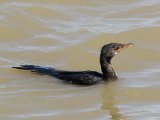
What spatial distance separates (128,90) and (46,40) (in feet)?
10.3

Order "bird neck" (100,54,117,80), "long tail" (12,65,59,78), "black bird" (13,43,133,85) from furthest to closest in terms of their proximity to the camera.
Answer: "long tail" (12,65,59,78) < "bird neck" (100,54,117,80) < "black bird" (13,43,133,85)

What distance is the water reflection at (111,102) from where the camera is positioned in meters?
10.1

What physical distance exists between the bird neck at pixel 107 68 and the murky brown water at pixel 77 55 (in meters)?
0.15

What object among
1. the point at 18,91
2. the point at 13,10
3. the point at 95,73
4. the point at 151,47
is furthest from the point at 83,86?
the point at 13,10

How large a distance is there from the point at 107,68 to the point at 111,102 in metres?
0.89

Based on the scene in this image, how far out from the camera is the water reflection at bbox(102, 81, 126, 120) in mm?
10120

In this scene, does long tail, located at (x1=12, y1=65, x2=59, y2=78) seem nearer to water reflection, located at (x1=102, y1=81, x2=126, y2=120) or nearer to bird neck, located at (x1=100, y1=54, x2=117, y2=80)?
bird neck, located at (x1=100, y1=54, x2=117, y2=80)

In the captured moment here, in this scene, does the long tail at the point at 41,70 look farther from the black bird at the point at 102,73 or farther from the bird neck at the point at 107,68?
the bird neck at the point at 107,68

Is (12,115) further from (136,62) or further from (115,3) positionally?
(115,3)

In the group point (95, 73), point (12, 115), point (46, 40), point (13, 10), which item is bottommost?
point (12, 115)

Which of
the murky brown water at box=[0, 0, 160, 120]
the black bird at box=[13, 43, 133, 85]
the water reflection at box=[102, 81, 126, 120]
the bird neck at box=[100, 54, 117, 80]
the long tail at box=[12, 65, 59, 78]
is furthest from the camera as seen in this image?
the long tail at box=[12, 65, 59, 78]

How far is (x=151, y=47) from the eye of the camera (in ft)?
43.2

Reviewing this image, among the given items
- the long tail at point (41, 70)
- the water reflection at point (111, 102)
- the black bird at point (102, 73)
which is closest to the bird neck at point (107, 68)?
the black bird at point (102, 73)

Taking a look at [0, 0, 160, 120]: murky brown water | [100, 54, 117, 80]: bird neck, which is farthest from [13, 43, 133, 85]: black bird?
[0, 0, 160, 120]: murky brown water
